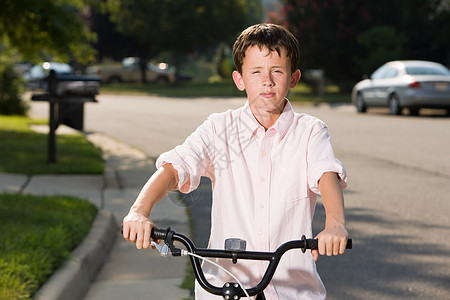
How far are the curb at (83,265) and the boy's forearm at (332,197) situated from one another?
2259 millimetres

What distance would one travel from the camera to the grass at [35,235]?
15.0ft

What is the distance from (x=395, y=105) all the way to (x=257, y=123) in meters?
18.7

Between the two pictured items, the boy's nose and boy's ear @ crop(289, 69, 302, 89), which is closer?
the boy's nose

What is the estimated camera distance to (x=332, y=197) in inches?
103

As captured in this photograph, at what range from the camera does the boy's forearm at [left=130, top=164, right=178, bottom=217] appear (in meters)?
2.48

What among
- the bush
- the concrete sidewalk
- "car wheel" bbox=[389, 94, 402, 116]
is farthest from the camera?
"car wheel" bbox=[389, 94, 402, 116]

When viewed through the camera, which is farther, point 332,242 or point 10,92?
point 10,92

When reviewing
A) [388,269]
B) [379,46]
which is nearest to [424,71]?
[379,46]

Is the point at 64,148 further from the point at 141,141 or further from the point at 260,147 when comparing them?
the point at 260,147

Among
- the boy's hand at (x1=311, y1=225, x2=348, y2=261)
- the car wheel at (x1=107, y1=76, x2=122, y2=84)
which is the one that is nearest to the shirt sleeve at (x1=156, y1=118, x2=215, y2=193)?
the boy's hand at (x1=311, y1=225, x2=348, y2=261)

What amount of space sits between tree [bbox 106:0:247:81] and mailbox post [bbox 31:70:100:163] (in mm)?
28658

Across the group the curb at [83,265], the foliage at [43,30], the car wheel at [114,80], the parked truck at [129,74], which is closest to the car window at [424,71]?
the foliage at [43,30]

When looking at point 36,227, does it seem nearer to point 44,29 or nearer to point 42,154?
point 42,154

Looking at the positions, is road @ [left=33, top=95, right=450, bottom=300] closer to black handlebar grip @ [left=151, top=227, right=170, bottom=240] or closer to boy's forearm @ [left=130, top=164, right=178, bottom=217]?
boy's forearm @ [left=130, top=164, right=178, bottom=217]
